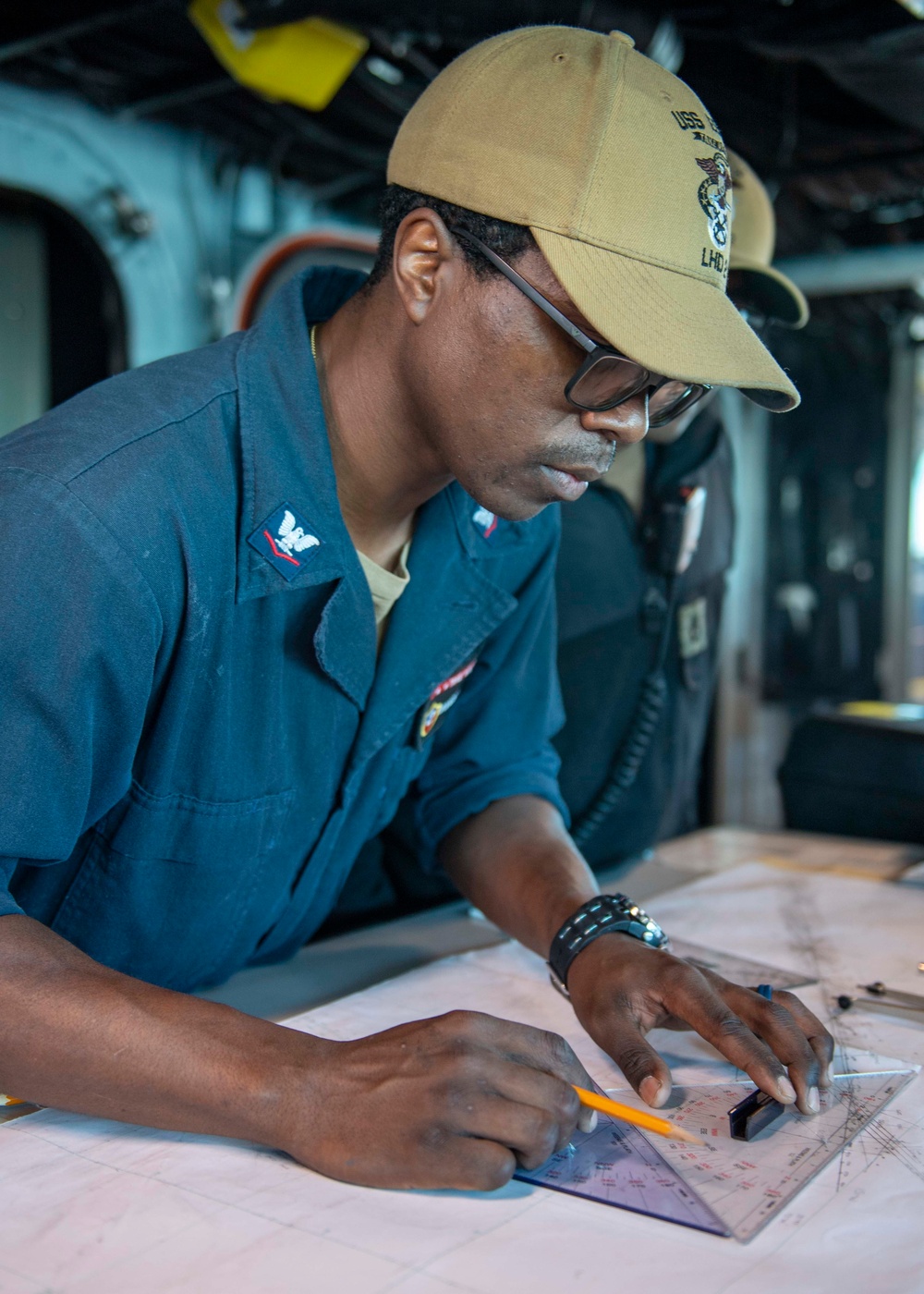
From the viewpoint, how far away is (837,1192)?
2.86ft

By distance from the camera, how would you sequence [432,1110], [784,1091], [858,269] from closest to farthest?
[432,1110] < [784,1091] < [858,269]

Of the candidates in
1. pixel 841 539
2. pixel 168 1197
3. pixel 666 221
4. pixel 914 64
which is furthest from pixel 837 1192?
pixel 841 539

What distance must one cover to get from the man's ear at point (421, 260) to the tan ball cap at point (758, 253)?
76 centimetres

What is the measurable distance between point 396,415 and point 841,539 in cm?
417

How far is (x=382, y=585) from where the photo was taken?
4.28 feet

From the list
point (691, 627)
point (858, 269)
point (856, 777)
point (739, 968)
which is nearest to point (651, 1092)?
point (739, 968)

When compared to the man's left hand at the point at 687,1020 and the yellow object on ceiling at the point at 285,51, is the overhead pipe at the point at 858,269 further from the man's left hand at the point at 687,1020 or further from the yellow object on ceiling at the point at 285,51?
the man's left hand at the point at 687,1020

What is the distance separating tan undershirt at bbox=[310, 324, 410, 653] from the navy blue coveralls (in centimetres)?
2

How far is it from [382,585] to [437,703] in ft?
0.55

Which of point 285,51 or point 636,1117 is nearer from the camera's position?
point 636,1117

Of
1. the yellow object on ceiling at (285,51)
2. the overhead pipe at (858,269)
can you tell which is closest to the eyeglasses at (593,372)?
the yellow object on ceiling at (285,51)

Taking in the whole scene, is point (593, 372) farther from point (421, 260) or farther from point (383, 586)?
point (383, 586)

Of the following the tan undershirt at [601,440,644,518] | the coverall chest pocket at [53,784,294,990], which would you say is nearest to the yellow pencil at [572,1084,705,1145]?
the coverall chest pocket at [53,784,294,990]

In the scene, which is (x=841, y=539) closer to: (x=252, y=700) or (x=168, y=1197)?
(x=252, y=700)
